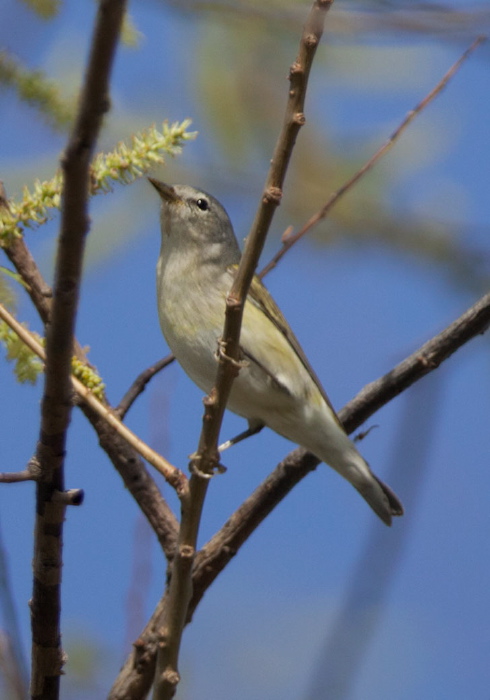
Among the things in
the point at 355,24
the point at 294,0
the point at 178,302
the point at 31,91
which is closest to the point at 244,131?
the point at 178,302

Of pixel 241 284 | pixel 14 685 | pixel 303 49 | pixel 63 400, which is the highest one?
pixel 303 49

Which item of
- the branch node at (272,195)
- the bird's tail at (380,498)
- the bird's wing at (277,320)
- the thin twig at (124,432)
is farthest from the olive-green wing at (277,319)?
the branch node at (272,195)

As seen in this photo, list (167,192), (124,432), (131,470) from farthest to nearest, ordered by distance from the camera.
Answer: (167,192)
(131,470)
(124,432)

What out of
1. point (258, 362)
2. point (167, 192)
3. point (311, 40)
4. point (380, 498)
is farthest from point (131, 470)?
point (311, 40)

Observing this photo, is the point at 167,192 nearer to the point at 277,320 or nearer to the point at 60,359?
the point at 277,320

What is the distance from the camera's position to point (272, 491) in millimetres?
2719

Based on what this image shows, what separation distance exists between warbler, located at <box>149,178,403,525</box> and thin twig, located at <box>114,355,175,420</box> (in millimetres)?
57

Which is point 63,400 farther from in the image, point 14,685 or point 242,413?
point 242,413

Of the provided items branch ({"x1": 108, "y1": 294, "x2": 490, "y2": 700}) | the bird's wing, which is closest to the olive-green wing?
the bird's wing

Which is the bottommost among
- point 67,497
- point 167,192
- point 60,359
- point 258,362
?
point 67,497

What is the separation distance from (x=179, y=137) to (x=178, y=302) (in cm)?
122

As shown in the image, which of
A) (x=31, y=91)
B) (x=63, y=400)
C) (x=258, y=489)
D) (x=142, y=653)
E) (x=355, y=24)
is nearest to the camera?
(x=63, y=400)

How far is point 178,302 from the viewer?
3.04 m

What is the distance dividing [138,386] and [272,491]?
534 mm
